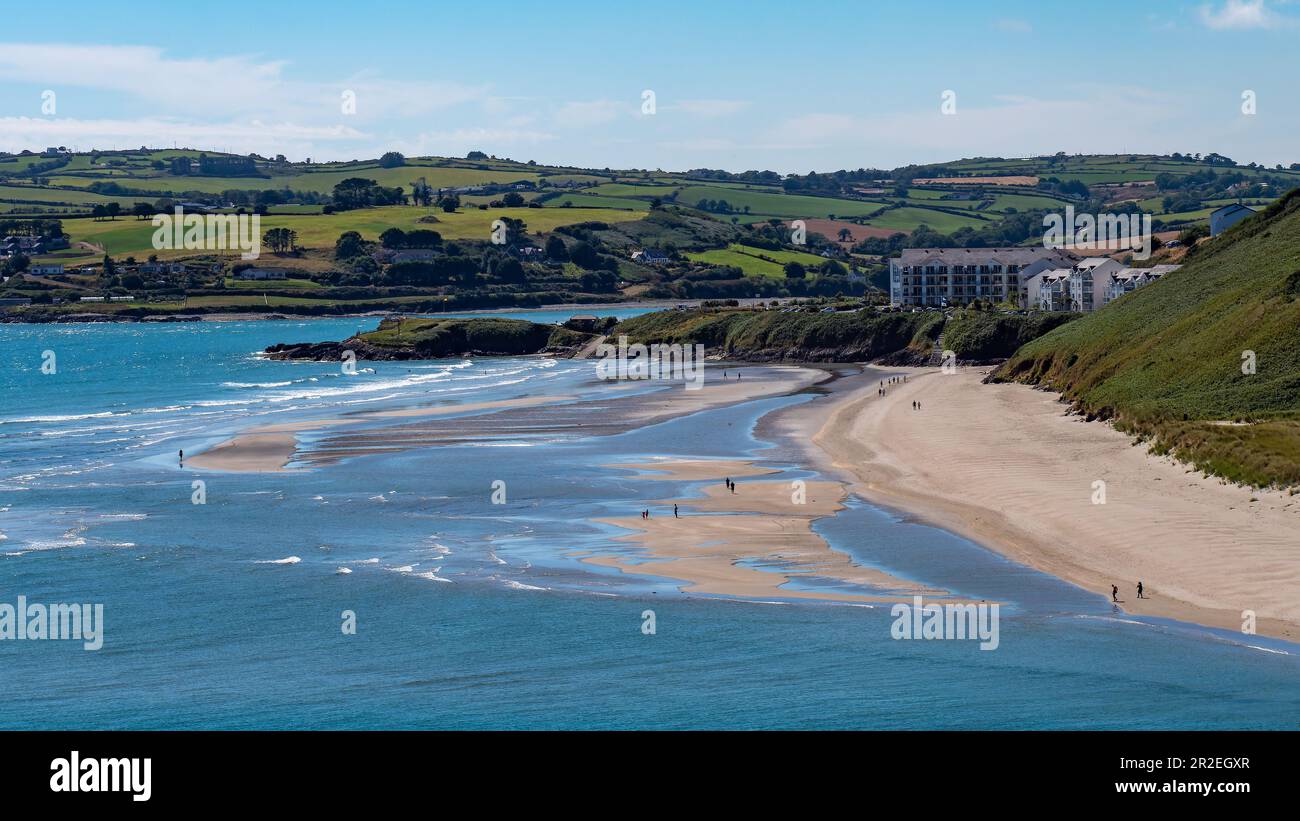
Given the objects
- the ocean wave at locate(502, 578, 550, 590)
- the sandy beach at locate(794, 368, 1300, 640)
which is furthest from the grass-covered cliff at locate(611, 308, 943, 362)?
the ocean wave at locate(502, 578, 550, 590)

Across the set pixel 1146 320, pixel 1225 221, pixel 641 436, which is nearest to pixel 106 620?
pixel 641 436

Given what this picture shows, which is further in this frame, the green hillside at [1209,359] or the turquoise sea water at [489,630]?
the green hillside at [1209,359]

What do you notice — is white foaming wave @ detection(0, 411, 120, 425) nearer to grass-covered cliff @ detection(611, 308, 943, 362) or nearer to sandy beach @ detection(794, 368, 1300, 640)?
sandy beach @ detection(794, 368, 1300, 640)

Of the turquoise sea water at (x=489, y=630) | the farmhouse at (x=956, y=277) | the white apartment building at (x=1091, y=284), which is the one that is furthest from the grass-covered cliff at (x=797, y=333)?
the turquoise sea water at (x=489, y=630)

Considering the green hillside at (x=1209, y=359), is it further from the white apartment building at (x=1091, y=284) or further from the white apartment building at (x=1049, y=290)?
the white apartment building at (x=1049, y=290)

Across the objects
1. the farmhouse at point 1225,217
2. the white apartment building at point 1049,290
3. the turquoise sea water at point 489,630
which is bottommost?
the turquoise sea water at point 489,630

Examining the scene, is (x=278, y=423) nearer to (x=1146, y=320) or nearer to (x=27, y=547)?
(x=27, y=547)

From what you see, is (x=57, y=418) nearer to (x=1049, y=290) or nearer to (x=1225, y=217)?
(x=1049, y=290)
